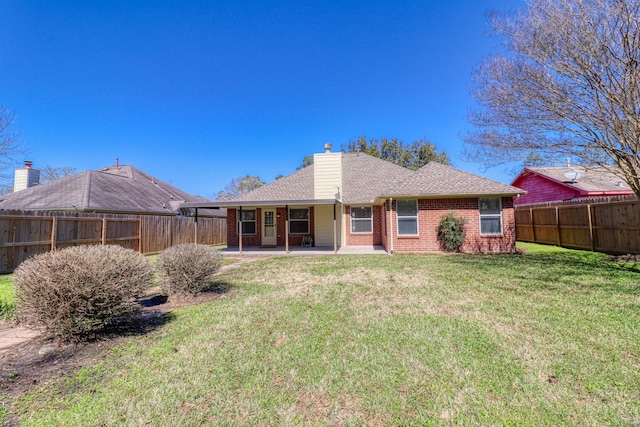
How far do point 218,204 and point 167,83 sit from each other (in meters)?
6.37

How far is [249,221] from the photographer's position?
54.1ft

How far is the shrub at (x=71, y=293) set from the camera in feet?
11.1

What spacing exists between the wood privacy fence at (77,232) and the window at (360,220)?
377 inches

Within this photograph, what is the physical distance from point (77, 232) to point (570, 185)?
86.2 feet

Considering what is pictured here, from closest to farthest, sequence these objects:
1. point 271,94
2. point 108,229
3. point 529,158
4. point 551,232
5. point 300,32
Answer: point 529,158
point 300,32
point 108,229
point 551,232
point 271,94

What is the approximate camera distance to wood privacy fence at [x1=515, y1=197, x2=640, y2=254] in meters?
9.84

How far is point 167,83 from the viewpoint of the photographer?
14.0m

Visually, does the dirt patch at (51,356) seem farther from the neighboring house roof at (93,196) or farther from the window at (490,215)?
the window at (490,215)

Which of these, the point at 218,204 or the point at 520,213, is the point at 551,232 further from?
the point at 218,204

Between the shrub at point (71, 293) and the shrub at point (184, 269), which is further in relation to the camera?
the shrub at point (184, 269)

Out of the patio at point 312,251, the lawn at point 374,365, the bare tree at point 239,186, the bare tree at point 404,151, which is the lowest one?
the lawn at point 374,365

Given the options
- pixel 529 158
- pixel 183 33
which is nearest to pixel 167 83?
pixel 183 33

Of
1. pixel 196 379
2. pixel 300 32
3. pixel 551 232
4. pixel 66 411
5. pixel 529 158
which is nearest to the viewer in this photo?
pixel 66 411

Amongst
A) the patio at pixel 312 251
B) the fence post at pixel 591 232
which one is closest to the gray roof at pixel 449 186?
the fence post at pixel 591 232
